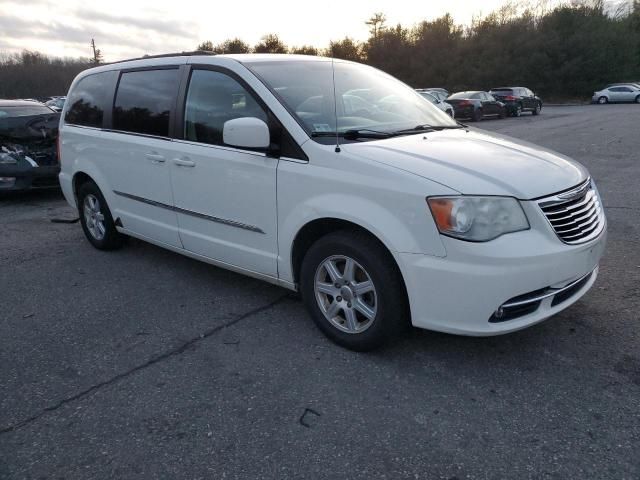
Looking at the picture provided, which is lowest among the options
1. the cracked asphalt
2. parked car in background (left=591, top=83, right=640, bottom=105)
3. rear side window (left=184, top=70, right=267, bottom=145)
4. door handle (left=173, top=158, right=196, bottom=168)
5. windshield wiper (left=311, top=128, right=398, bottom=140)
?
the cracked asphalt

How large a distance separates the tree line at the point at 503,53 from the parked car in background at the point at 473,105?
20.5m

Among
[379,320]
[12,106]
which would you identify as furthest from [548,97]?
[379,320]

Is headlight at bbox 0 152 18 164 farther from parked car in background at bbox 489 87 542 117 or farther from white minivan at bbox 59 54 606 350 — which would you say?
parked car in background at bbox 489 87 542 117

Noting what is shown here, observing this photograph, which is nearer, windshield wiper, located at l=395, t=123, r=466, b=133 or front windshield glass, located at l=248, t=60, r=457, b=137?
front windshield glass, located at l=248, t=60, r=457, b=137

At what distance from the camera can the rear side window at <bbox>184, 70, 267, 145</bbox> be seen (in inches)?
144

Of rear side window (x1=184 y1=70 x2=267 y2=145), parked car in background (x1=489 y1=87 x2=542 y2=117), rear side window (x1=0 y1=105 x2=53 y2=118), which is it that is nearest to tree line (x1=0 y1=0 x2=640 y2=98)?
parked car in background (x1=489 y1=87 x2=542 y2=117)

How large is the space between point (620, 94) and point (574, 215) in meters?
43.6

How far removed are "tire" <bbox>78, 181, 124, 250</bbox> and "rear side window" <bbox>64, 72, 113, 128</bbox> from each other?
2.10ft

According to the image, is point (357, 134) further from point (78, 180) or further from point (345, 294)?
point (78, 180)

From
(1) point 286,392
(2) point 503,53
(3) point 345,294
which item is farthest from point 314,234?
(2) point 503,53

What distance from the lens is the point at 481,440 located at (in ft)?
8.08

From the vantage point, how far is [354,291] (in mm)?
3166

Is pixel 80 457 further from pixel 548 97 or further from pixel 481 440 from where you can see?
pixel 548 97

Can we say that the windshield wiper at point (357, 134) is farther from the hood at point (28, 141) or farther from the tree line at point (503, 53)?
the tree line at point (503, 53)
